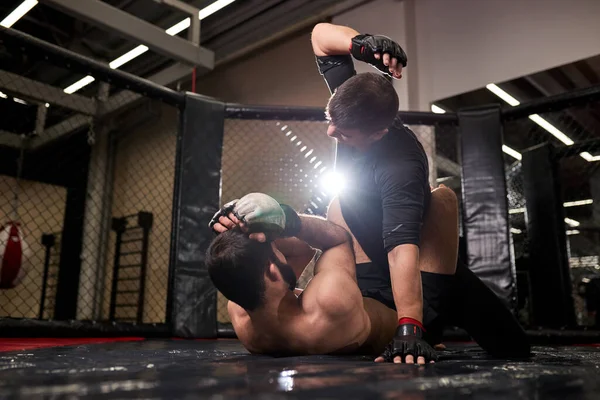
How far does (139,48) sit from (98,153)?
1815 mm

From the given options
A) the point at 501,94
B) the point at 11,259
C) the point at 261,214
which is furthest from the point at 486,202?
the point at 11,259

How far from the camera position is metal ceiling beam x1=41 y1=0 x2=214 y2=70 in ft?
14.6

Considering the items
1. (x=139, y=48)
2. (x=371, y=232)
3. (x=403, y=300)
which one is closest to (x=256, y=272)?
(x=403, y=300)

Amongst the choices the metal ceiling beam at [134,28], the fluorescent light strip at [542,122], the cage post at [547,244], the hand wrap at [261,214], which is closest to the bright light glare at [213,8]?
the metal ceiling beam at [134,28]

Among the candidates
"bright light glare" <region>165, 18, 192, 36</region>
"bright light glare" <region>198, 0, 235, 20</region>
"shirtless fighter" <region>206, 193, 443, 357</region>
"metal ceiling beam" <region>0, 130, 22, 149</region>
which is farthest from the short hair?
"metal ceiling beam" <region>0, 130, 22, 149</region>

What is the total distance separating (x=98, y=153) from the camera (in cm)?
721

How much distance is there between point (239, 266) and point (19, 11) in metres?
5.07

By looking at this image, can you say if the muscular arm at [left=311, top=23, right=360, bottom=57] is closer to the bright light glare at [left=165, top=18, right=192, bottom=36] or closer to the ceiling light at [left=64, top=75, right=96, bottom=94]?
the bright light glare at [left=165, top=18, right=192, bottom=36]

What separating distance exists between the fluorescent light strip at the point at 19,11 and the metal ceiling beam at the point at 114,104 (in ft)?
4.45

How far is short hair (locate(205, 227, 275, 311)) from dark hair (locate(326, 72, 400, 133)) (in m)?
0.50

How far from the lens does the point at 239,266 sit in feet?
4.84

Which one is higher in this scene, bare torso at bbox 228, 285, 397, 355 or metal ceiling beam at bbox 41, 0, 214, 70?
metal ceiling beam at bbox 41, 0, 214, 70

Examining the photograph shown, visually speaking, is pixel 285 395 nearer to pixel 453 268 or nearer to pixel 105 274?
pixel 453 268

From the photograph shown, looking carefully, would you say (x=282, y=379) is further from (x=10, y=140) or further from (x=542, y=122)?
(x=10, y=140)
